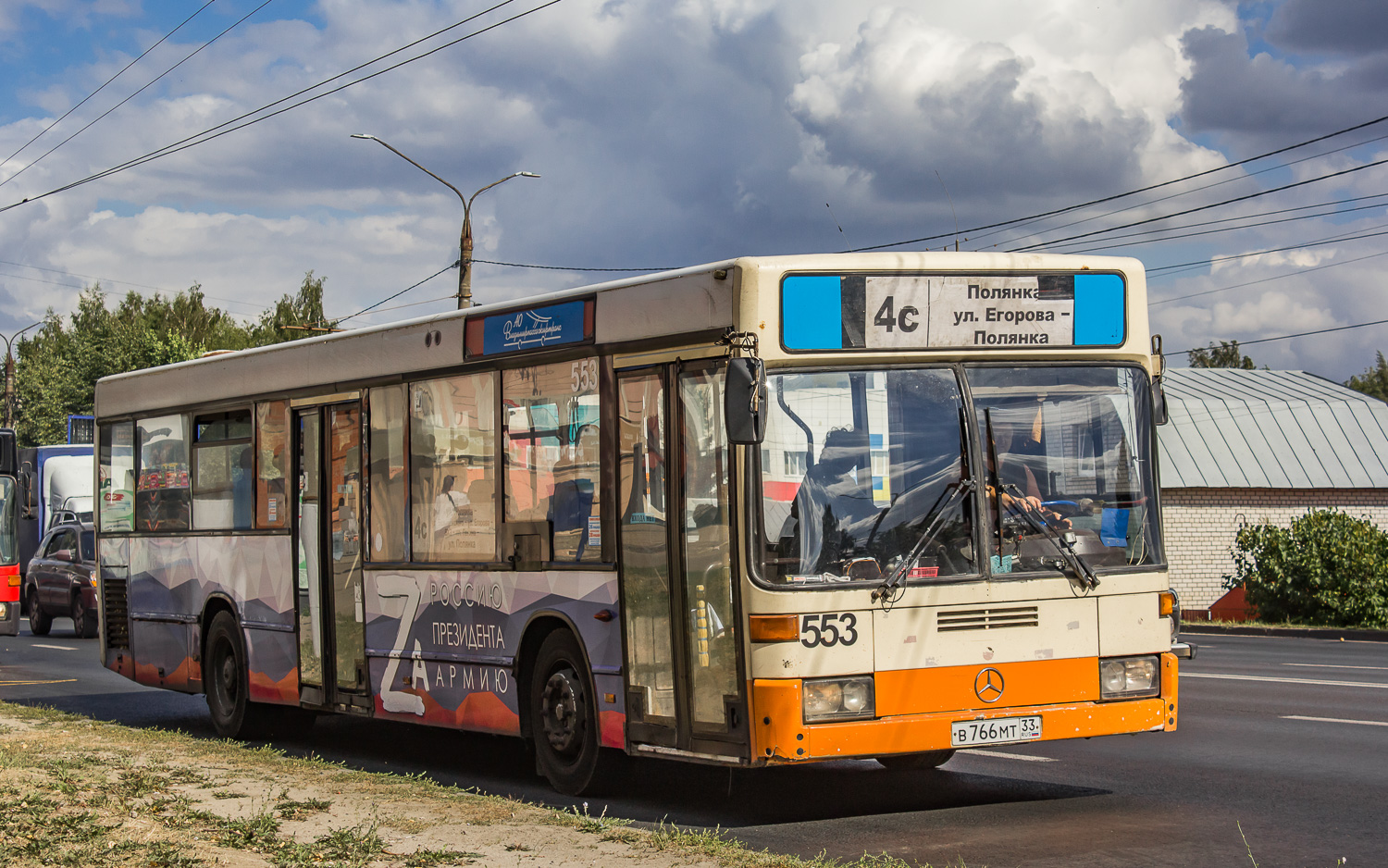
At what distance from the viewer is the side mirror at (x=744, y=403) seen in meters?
7.68

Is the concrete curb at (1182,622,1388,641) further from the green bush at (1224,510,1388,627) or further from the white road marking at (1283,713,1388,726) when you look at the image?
the white road marking at (1283,713,1388,726)

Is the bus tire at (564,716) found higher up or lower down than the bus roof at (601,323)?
lower down

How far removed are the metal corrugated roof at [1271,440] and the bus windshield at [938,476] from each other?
31584 mm

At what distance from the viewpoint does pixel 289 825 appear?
25.9 feet

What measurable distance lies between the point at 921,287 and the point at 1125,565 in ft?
6.07

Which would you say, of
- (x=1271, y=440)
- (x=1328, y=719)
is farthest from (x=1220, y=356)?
(x=1328, y=719)

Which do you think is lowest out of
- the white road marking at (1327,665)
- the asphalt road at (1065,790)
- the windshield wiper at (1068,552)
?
the white road marking at (1327,665)

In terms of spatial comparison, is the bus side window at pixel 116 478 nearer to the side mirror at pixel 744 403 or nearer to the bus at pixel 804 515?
the bus at pixel 804 515

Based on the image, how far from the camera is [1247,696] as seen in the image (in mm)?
14664

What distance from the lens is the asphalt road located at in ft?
24.9

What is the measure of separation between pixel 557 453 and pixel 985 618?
2975 millimetres

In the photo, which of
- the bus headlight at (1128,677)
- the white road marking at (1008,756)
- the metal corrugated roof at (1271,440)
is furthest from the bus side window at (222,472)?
the metal corrugated roof at (1271,440)

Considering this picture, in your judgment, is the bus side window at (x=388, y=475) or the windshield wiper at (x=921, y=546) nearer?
the windshield wiper at (x=921, y=546)

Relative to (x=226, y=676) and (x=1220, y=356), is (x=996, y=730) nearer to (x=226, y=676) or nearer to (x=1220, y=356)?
(x=226, y=676)
